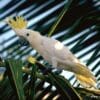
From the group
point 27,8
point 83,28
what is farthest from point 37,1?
point 83,28

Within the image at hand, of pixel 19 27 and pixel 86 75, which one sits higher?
pixel 19 27

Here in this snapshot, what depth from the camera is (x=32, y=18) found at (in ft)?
3.79

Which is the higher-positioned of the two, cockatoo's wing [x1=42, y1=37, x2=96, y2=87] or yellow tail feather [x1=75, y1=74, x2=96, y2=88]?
cockatoo's wing [x1=42, y1=37, x2=96, y2=87]

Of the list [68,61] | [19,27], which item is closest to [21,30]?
[19,27]

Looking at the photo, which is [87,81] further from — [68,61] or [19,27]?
[19,27]

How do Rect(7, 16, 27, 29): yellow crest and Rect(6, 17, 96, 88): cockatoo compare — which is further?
Rect(7, 16, 27, 29): yellow crest

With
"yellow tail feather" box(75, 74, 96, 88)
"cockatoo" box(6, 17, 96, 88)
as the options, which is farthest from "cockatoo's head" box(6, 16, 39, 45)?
"yellow tail feather" box(75, 74, 96, 88)

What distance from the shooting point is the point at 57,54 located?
2.53 ft

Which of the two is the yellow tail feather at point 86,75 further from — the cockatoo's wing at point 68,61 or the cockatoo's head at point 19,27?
the cockatoo's head at point 19,27

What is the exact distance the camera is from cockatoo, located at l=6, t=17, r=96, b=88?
2.32 feet

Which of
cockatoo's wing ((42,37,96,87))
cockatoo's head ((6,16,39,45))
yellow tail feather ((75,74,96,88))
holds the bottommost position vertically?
yellow tail feather ((75,74,96,88))

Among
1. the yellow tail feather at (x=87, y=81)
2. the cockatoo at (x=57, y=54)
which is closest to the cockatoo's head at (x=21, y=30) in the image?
the cockatoo at (x=57, y=54)

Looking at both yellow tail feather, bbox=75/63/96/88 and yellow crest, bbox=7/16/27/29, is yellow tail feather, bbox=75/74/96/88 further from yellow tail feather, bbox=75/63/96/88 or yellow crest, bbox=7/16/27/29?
yellow crest, bbox=7/16/27/29

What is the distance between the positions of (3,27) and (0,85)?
12.4 inches
